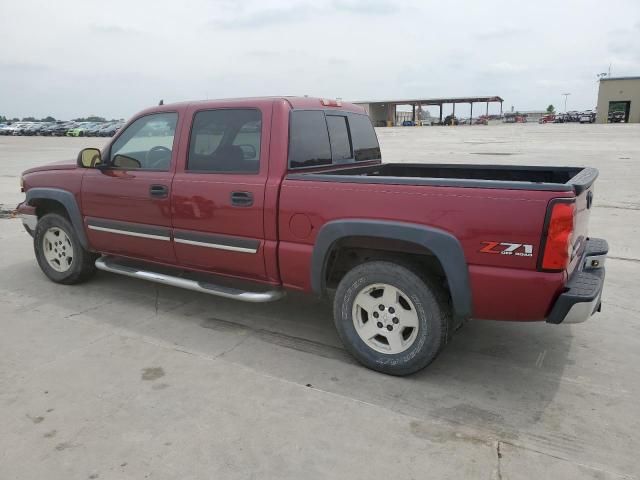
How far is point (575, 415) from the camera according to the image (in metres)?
3.04

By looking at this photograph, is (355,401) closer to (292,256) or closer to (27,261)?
(292,256)

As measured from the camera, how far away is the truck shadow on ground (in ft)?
10.4

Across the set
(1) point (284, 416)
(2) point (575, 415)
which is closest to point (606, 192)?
(2) point (575, 415)

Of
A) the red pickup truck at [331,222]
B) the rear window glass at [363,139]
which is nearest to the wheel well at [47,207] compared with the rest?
the red pickup truck at [331,222]

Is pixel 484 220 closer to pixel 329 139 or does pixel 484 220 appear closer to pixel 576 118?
pixel 329 139

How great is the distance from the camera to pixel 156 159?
453 cm

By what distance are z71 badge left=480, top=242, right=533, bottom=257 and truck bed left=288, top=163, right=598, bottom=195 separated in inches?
12.6

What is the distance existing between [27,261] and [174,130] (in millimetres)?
3338

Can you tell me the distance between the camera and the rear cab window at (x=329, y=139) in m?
3.98

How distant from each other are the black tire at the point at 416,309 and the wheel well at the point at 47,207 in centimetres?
332

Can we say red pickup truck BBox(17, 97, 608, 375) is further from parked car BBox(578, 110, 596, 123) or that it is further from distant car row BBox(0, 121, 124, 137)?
parked car BBox(578, 110, 596, 123)

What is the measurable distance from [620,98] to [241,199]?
75.3 meters

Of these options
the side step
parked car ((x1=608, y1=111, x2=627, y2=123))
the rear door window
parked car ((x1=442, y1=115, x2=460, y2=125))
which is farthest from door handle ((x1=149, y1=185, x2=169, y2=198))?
parked car ((x1=442, y1=115, x2=460, y2=125))

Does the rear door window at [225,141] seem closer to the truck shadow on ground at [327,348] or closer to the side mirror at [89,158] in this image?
the side mirror at [89,158]
